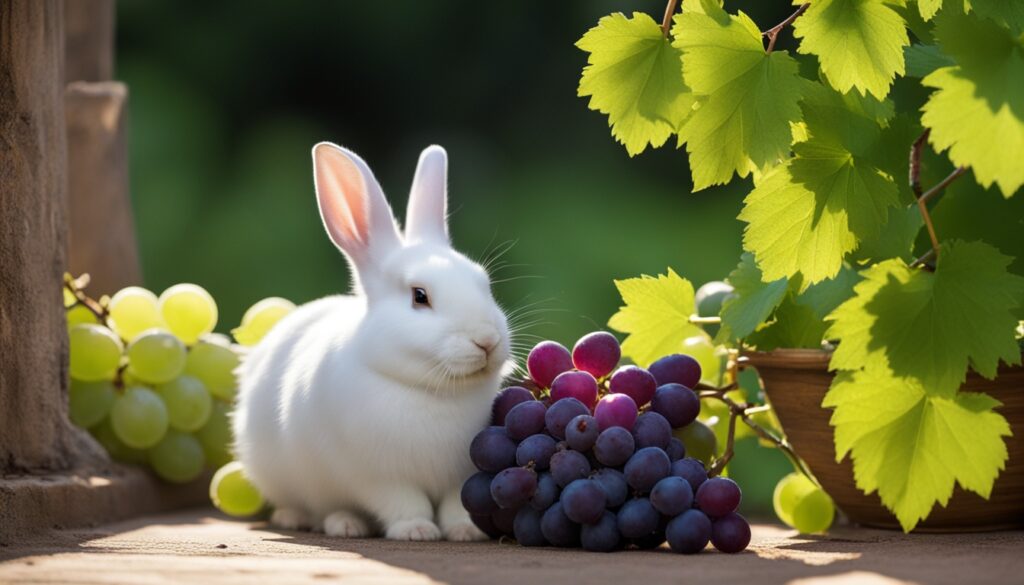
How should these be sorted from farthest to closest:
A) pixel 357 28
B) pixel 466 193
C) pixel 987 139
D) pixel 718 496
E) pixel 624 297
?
pixel 357 28, pixel 466 193, pixel 624 297, pixel 718 496, pixel 987 139

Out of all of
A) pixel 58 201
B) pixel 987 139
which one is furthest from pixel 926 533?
pixel 58 201

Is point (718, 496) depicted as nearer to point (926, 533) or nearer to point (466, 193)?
point (926, 533)

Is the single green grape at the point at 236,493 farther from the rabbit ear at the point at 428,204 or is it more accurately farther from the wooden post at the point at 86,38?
the wooden post at the point at 86,38

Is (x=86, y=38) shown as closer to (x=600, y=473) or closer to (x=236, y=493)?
(x=236, y=493)

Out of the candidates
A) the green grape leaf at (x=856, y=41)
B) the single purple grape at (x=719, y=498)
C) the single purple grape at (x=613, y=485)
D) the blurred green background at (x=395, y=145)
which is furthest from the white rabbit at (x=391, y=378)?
the blurred green background at (x=395, y=145)

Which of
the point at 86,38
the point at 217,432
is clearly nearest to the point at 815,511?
the point at 217,432
